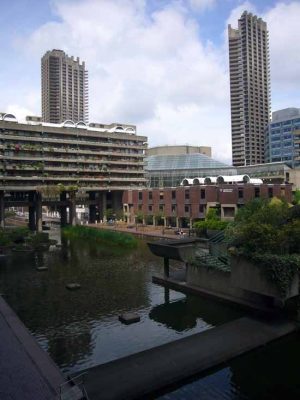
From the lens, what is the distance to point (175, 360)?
2245cm

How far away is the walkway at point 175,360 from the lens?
776 inches

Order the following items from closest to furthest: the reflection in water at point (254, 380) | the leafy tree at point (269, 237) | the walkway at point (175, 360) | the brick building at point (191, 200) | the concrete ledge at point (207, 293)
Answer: the walkway at point (175, 360)
the reflection in water at point (254, 380)
the leafy tree at point (269, 237)
the concrete ledge at point (207, 293)
the brick building at point (191, 200)

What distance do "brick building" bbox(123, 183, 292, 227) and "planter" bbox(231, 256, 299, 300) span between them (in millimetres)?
53959

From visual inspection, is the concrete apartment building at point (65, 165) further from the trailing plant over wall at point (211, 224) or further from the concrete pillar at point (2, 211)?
the trailing plant over wall at point (211, 224)

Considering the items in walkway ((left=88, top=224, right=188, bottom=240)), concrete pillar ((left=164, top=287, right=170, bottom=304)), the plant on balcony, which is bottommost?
concrete pillar ((left=164, top=287, right=170, bottom=304))

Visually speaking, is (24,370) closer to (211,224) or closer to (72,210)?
(211,224)

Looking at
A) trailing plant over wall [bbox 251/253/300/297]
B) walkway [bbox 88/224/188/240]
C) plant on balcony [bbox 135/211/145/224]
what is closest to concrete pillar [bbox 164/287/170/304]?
trailing plant over wall [bbox 251/253/300/297]

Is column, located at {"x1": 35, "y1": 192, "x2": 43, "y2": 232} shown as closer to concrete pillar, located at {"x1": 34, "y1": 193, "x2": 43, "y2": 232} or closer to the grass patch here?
concrete pillar, located at {"x1": 34, "y1": 193, "x2": 43, "y2": 232}

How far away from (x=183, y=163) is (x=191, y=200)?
7306 cm

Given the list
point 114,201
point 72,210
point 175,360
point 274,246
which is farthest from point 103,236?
point 175,360

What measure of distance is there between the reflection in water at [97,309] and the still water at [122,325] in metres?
0.07

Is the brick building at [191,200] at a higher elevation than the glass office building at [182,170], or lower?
lower

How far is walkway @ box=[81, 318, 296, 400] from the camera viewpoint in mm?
19703

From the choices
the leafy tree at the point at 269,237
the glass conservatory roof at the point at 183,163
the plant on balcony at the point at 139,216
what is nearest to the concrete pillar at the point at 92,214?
the plant on balcony at the point at 139,216
